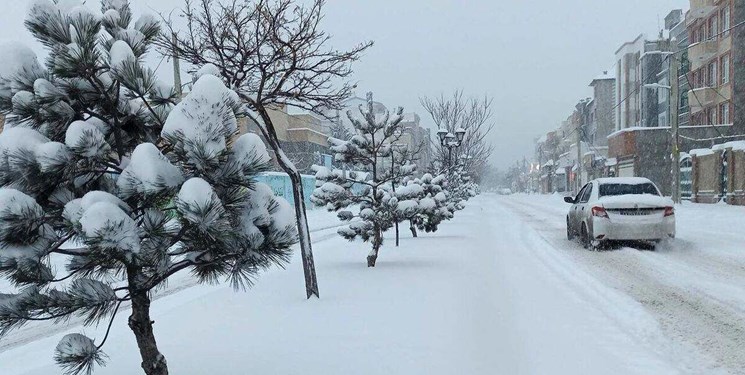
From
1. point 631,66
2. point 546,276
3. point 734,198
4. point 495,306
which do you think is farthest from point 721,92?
point 495,306

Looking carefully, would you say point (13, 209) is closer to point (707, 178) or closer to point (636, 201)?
point (636, 201)

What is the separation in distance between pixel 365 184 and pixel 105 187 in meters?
6.57

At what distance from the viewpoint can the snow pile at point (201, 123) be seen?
2.85 metres

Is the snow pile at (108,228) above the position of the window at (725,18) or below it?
below

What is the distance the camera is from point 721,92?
1366 inches

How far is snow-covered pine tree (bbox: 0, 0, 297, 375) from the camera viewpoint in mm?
2783

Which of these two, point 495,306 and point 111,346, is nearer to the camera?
point 111,346

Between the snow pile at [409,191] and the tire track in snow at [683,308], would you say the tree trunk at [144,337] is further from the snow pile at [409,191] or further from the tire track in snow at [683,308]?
the snow pile at [409,191]

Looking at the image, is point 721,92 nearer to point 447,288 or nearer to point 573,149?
point 447,288

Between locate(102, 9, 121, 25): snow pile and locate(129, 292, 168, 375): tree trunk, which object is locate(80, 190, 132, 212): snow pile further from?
locate(102, 9, 121, 25): snow pile

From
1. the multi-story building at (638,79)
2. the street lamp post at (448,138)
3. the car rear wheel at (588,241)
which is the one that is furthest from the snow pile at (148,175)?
the multi-story building at (638,79)

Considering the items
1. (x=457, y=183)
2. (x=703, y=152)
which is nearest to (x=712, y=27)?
(x=703, y=152)

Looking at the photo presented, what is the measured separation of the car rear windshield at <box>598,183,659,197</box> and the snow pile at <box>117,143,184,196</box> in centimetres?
1079

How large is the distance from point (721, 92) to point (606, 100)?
38306 millimetres
